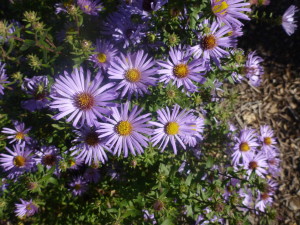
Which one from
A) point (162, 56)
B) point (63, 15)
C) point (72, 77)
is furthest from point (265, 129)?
point (63, 15)

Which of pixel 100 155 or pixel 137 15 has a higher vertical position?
pixel 137 15

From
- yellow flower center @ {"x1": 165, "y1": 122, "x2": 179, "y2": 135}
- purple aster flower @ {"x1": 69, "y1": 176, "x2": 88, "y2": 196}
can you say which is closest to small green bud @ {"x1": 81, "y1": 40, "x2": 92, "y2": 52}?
yellow flower center @ {"x1": 165, "y1": 122, "x2": 179, "y2": 135}

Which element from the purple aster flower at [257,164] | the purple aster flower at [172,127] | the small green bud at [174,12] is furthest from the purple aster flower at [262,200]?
the small green bud at [174,12]

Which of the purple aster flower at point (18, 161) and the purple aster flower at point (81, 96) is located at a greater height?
the purple aster flower at point (81, 96)

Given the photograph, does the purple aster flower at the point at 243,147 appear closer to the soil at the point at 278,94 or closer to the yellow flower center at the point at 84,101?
the soil at the point at 278,94

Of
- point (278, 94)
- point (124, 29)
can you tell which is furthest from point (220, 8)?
point (278, 94)

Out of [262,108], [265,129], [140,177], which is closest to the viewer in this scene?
[140,177]

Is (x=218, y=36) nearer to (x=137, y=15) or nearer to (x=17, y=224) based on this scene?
(x=137, y=15)
